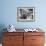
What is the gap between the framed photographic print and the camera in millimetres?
4371

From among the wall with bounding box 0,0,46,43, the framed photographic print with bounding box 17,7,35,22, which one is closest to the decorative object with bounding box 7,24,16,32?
the wall with bounding box 0,0,46,43

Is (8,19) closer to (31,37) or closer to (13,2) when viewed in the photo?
(13,2)

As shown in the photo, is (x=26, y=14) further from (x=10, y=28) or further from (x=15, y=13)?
(x=10, y=28)

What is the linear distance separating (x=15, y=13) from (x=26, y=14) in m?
0.36

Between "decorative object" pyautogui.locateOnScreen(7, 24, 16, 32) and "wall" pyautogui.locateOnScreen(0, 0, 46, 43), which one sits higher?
"wall" pyautogui.locateOnScreen(0, 0, 46, 43)

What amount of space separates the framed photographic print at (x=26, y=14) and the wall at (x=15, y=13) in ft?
0.33

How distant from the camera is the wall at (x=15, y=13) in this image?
14.3 ft

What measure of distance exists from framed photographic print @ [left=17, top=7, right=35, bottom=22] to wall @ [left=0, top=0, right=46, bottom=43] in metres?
0.10

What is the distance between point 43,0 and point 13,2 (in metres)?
0.99

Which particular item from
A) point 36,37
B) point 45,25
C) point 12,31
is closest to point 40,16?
point 45,25

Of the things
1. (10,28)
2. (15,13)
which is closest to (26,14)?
(15,13)

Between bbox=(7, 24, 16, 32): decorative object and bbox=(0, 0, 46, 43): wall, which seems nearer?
bbox=(7, 24, 16, 32): decorative object

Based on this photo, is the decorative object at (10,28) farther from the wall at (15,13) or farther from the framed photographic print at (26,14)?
the framed photographic print at (26,14)

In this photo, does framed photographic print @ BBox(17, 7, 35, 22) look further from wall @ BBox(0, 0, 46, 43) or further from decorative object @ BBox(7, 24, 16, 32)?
decorative object @ BBox(7, 24, 16, 32)
